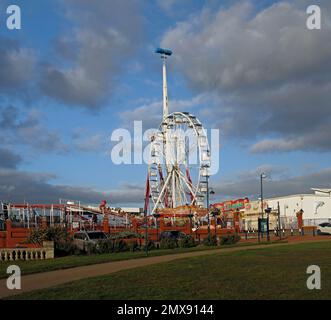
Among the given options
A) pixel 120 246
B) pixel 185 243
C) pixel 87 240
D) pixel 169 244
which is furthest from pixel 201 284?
pixel 185 243

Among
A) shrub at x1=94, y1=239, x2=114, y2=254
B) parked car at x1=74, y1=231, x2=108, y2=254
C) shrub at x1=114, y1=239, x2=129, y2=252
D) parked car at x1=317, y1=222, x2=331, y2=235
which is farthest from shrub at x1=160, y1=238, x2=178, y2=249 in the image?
parked car at x1=317, y1=222, x2=331, y2=235

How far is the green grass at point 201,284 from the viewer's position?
11711 mm

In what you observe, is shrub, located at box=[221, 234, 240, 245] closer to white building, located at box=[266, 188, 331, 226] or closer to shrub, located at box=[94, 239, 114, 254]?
shrub, located at box=[94, 239, 114, 254]

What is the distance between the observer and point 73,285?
13.8m

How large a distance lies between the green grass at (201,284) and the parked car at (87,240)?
1090 cm

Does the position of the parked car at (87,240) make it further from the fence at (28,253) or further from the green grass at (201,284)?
the green grass at (201,284)

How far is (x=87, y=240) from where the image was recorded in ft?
101

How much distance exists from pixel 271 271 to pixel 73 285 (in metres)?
6.54

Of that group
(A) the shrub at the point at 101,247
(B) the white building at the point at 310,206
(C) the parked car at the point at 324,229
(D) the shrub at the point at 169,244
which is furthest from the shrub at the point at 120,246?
(B) the white building at the point at 310,206

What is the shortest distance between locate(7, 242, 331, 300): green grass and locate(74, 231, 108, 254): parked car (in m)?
10.9

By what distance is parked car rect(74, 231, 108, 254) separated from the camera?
28750 millimetres

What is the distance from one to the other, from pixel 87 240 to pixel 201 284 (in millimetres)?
18315
